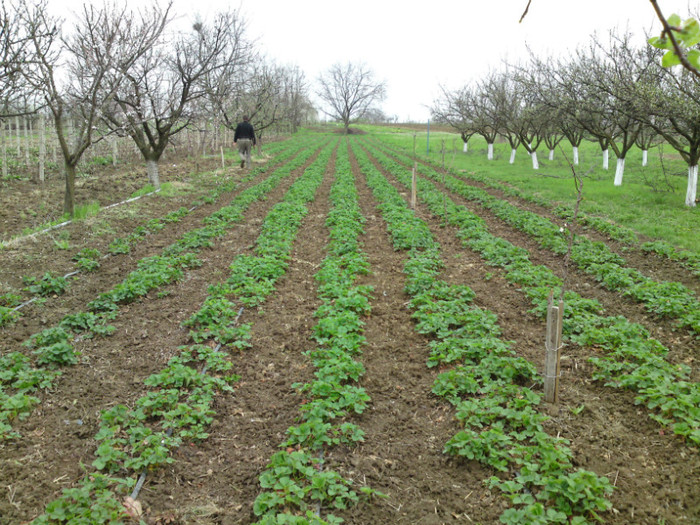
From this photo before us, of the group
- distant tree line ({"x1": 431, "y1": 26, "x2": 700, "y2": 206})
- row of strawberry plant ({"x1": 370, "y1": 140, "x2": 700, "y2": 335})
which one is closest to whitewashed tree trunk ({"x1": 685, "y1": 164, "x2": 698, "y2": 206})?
distant tree line ({"x1": 431, "y1": 26, "x2": 700, "y2": 206})

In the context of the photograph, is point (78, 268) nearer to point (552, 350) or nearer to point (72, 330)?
point (72, 330)

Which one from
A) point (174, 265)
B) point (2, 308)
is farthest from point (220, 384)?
point (174, 265)

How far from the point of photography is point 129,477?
3525 mm

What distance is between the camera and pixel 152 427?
13.7 feet

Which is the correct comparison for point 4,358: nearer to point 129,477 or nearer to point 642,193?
point 129,477

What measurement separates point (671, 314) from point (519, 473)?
14.2 feet

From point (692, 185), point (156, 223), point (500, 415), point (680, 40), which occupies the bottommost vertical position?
point (500, 415)

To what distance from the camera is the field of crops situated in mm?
3424

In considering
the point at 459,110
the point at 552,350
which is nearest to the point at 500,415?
the point at 552,350

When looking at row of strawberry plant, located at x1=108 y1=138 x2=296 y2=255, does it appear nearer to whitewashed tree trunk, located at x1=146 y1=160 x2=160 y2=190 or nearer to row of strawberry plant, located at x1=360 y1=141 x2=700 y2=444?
whitewashed tree trunk, located at x1=146 y1=160 x2=160 y2=190

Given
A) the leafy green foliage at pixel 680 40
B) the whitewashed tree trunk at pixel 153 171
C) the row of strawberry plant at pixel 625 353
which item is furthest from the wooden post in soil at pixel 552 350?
the whitewashed tree trunk at pixel 153 171

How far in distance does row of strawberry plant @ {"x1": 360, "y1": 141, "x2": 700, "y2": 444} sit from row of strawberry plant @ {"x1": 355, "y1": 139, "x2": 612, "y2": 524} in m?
0.96

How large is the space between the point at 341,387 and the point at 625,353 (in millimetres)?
3390

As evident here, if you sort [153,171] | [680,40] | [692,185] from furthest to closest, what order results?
[153,171], [692,185], [680,40]
